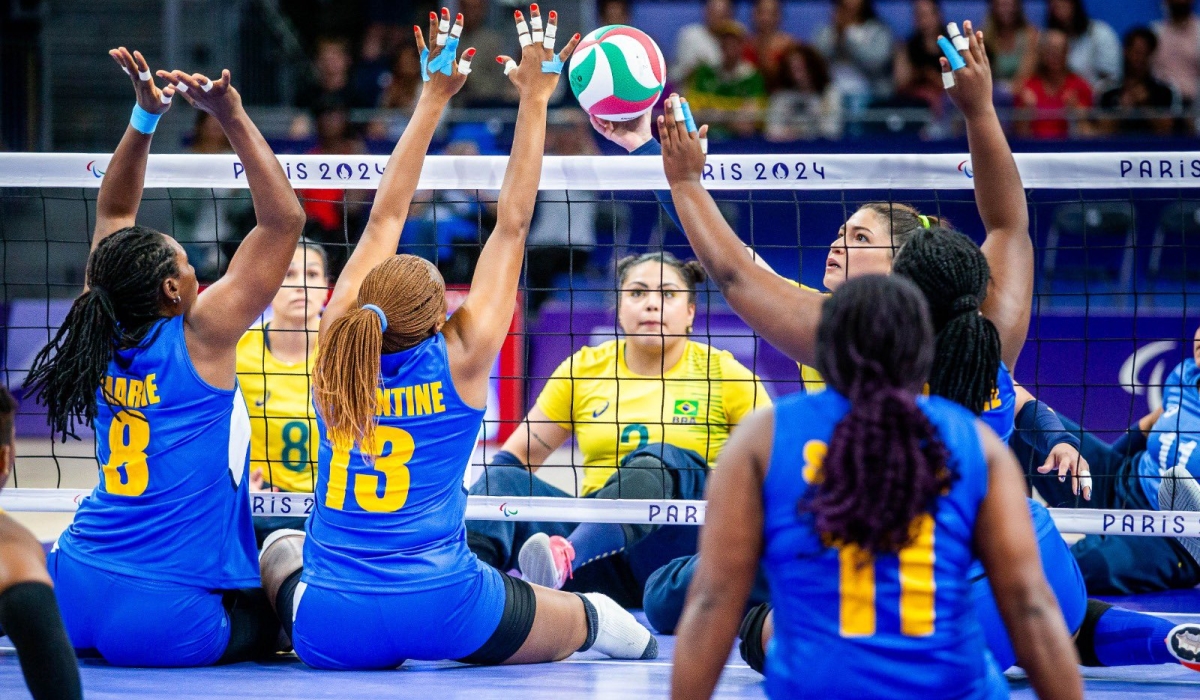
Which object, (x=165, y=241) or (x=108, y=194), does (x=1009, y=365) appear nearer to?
(x=165, y=241)

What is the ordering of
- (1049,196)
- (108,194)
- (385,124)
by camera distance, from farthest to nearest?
(385,124) < (1049,196) < (108,194)

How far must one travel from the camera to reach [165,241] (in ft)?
11.5

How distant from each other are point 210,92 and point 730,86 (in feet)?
27.4

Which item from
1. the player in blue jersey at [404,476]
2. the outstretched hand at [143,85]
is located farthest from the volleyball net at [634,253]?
the outstretched hand at [143,85]

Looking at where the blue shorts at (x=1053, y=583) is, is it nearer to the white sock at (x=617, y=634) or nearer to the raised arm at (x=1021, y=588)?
the raised arm at (x=1021, y=588)

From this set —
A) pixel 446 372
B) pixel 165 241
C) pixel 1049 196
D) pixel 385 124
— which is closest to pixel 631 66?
pixel 446 372

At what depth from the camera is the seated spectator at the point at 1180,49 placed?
1108 centimetres

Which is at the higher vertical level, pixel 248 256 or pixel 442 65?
pixel 442 65

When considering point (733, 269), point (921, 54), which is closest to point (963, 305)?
point (733, 269)

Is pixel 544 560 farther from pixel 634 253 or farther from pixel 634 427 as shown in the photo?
pixel 634 253

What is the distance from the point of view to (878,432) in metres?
2.17

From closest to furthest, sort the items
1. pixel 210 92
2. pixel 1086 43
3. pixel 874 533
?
1. pixel 874 533
2. pixel 210 92
3. pixel 1086 43

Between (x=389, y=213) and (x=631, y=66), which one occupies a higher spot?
(x=631, y=66)

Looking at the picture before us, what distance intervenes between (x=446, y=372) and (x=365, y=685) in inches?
35.8
